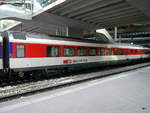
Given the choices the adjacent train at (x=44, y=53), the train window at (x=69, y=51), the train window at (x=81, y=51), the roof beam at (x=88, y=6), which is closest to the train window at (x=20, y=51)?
the adjacent train at (x=44, y=53)

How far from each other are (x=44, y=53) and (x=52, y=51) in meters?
0.68

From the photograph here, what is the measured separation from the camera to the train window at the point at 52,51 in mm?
10070

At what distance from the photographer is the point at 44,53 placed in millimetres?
9828

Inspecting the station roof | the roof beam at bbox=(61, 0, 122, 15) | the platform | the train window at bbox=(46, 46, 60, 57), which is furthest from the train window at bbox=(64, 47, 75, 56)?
the platform

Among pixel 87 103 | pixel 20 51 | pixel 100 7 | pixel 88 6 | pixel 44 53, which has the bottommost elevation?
pixel 87 103

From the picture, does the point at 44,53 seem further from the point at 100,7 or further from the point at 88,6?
the point at 100,7

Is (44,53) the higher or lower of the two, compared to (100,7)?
lower

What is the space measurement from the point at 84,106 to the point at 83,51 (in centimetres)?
788

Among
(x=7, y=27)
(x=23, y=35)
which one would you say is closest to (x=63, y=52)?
(x=23, y=35)

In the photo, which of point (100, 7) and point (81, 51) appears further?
point (100, 7)

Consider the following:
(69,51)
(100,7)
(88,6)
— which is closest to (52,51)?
(69,51)

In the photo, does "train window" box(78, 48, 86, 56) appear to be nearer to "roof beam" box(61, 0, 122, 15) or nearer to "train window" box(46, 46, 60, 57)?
"train window" box(46, 46, 60, 57)

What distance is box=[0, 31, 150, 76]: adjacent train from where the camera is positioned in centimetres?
838

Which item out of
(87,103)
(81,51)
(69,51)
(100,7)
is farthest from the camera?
(100,7)
